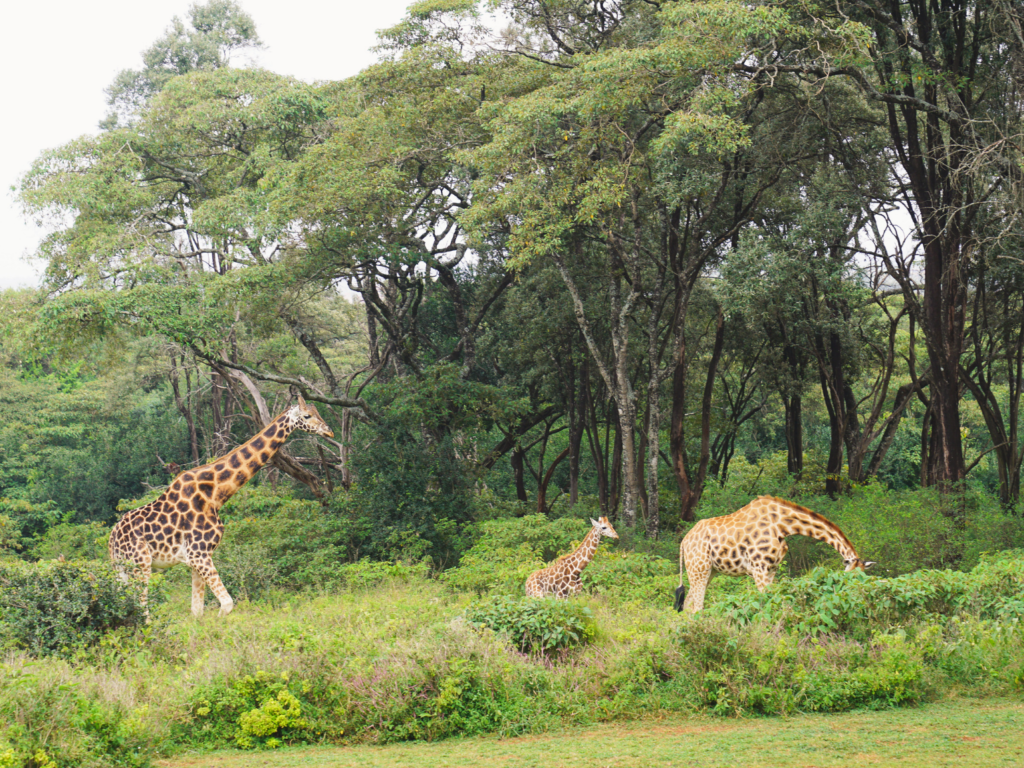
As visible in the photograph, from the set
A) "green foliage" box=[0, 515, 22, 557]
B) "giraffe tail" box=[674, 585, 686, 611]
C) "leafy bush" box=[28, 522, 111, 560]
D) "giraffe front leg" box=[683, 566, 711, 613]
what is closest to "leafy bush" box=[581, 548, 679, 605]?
"giraffe front leg" box=[683, 566, 711, 613]

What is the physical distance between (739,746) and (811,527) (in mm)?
4483

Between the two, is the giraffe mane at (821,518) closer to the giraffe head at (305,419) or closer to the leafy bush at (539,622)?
the leafy bush at (539,622)

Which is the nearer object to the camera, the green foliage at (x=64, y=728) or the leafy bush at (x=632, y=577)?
the green foliage at (x=64, y=728)

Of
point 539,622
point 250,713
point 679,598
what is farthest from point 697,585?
point 250,713

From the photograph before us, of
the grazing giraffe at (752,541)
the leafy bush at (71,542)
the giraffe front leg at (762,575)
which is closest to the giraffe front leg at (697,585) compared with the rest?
the grazing giraffe at (752,541)

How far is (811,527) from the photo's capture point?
973 cm

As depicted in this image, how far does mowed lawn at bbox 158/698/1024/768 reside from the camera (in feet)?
17.7

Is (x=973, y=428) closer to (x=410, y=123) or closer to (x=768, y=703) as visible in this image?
(x=410, y=123)

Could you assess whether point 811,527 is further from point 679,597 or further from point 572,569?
point 572,569

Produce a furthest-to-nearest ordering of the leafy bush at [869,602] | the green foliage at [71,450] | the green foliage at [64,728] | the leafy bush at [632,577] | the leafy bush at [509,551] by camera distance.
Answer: the green foliage at [71,450]
the leafy bush at [509,551]
the leafy bush at [632,577]
the leafy bush at [869,602]
the green foliage at [64,728]

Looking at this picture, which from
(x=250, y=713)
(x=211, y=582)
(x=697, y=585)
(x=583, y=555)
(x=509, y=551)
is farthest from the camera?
(x=509, y=551)

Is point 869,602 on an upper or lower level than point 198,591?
upper

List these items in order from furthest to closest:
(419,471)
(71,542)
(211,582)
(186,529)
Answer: (71,542) → (419,471) → (186,529) → (211,582)

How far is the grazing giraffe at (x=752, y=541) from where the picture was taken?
31.9 feet
